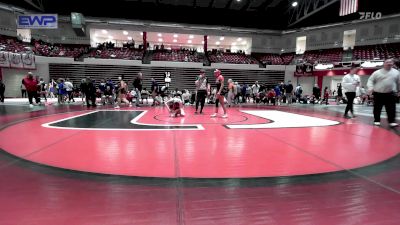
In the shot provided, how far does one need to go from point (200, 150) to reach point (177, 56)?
992 inches

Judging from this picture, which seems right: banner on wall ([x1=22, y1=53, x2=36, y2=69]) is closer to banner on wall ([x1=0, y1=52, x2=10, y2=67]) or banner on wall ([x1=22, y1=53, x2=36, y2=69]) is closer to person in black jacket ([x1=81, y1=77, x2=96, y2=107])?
banner on wall ([x1=0, y1=52, x2=10, y2=67])

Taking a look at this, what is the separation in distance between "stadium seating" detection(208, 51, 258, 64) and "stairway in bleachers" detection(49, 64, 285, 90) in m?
1.27

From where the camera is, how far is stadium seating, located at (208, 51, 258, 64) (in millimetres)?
28441

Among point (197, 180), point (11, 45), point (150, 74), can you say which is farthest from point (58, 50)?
point (197, 180)

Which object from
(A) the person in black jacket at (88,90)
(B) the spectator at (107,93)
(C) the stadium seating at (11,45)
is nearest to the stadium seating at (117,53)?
(C) the stadium seating at (11,45)

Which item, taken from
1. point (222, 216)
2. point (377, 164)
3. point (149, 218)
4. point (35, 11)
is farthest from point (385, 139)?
point (35, 11)

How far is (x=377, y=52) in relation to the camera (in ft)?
77.1

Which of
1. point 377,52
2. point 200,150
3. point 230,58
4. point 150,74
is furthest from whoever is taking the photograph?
point 230,58

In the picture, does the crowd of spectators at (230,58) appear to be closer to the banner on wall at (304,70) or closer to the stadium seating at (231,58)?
the stadium seating at (231,58)

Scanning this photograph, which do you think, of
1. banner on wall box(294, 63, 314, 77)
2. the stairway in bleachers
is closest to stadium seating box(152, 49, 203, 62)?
the stairway in bleachers

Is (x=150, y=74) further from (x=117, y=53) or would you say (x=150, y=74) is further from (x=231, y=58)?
(x=231, y=58)

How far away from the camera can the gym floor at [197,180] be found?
1.83 meters

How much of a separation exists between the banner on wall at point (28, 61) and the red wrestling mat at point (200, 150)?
63.4ft

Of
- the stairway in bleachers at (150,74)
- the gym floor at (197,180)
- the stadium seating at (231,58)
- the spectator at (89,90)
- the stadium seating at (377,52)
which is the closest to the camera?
the gym floor at (197,180)
